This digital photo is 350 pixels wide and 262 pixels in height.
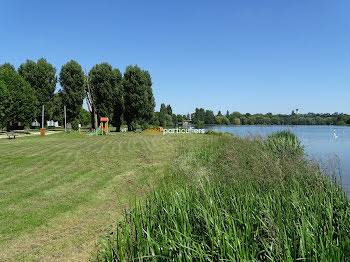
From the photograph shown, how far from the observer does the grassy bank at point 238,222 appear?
8.72 feet

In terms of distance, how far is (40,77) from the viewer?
1501 inches

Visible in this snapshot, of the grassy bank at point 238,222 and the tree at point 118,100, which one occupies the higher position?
the tree at point 118,100

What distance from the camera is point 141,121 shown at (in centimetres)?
3828

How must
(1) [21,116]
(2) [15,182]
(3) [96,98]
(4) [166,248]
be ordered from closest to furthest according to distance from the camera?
(4) [166,248] < (2) [15,182] < (1) [21,116] < (3) [96,98]

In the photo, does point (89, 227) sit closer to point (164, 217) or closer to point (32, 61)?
point (164, 217)

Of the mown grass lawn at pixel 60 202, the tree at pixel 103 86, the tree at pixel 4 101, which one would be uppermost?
the tree at pixel 103 86

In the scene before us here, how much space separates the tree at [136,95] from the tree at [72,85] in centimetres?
644

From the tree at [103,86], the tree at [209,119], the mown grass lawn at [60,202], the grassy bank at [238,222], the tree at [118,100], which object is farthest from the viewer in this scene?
the tree at [209,119]

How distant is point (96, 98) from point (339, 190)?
1416 inches

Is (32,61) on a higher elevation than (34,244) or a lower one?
higher

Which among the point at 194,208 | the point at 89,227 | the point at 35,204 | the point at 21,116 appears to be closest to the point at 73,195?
the point at 35,204

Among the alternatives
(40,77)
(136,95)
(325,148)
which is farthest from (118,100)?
(325,148)

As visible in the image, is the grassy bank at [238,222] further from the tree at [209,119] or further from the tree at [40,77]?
the tree at [209,119]

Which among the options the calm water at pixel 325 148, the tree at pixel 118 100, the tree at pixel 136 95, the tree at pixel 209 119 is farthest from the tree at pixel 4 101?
the tree at pixel 209 119
